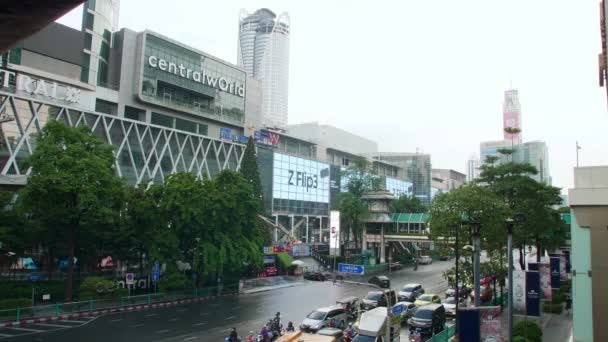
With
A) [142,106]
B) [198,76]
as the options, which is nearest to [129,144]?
[142,106]

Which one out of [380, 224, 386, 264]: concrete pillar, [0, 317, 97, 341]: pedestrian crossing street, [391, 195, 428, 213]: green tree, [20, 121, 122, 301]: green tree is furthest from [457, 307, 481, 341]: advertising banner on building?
[391, 195, 428, 213]: green tree

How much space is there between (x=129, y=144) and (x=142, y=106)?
749cm

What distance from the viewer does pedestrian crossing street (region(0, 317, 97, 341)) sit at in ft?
98.5

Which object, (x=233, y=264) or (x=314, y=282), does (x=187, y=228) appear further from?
(x=314, y=282)

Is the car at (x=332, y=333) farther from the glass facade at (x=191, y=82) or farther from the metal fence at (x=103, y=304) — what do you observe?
the glass facade at (x=191, y=82)

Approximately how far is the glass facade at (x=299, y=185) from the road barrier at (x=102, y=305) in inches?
1838

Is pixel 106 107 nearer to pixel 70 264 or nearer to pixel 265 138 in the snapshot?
pixel 265 138

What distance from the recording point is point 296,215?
101m

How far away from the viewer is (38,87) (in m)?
58.6

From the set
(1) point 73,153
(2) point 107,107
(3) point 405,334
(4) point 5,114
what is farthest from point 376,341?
(2) point 107,107

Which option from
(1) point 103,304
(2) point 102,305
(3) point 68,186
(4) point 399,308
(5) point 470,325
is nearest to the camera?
(5) point 470,325

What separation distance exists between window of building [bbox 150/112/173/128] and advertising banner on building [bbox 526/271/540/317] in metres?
61.2

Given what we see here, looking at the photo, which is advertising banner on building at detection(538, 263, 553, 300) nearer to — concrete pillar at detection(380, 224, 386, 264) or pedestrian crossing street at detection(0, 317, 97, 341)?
pedestrian crossing street at detection(0, 317, 97, 341)

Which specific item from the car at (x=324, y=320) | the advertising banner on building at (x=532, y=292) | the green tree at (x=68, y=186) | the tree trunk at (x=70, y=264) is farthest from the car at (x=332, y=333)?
the tree trunk at (x=70, y=264)
